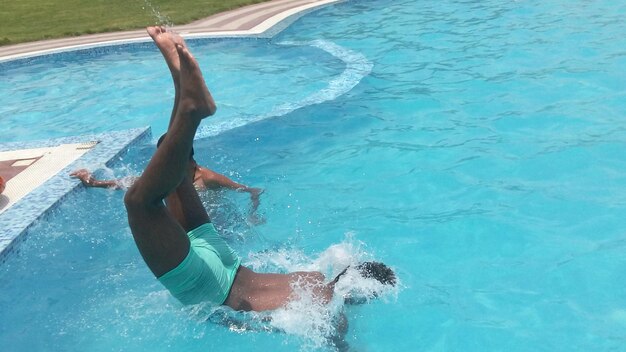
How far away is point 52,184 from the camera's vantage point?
609 cm

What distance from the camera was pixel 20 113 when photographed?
957cm

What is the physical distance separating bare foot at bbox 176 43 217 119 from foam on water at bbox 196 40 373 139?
462 centimetres

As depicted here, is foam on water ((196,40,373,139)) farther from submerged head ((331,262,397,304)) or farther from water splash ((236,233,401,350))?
submerged head ((331,262,397,304))

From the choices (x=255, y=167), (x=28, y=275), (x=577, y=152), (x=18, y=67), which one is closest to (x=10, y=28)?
(x=18, y=67)

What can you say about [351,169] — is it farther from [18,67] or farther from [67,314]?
[18,67]

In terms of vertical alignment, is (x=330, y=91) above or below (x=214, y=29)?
above

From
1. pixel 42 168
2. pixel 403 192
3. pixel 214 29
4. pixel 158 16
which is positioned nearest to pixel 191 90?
pixel 403 192

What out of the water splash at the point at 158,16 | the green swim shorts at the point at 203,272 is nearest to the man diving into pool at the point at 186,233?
the green swim shorts at the point at 203,272

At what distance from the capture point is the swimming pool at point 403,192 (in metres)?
4.42

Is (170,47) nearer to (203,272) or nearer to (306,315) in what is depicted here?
(203,272)

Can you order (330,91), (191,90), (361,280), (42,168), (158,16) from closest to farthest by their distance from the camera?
1. (191,90)
2. (361,280)
3. (42,168)
4. (330,91)
5. (158,16)

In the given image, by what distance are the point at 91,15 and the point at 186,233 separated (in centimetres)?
1291

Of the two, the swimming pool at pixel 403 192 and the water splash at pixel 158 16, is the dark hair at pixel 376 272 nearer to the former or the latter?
the swimming pool at pixel 403 192

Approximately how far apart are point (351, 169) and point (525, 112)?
207 cm
